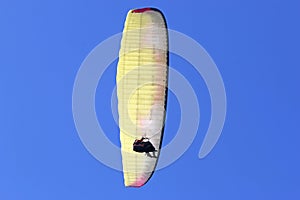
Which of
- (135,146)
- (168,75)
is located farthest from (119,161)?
(168,75)

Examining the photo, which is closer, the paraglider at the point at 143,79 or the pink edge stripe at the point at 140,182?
the paraglider at the point at 143,79

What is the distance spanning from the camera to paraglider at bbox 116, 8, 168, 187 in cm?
1906

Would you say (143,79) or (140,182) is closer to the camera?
(143,79)

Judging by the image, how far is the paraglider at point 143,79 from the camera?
19.1 m

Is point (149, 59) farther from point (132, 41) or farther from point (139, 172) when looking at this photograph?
point (139, 172)

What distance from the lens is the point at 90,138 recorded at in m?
20.5

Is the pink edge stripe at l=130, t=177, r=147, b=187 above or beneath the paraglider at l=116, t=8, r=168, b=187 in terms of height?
beneath

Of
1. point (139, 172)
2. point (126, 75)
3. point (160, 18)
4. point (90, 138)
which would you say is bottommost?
point (139, 172)

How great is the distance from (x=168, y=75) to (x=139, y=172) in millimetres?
3390

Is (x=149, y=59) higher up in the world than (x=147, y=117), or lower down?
higher up

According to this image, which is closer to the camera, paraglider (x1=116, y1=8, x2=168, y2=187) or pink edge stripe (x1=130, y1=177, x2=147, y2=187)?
paraglider (x1=116, y1=8, x2=168, y2=187)

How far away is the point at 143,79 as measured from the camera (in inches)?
754

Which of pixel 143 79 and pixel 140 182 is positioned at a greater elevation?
pixel 143 79

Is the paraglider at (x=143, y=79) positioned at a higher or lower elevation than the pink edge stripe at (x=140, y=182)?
higher
